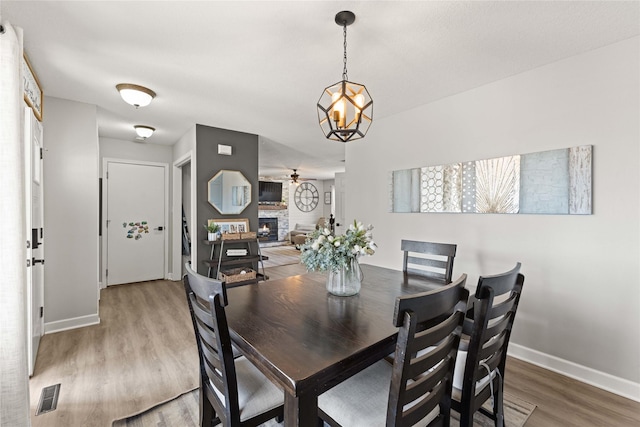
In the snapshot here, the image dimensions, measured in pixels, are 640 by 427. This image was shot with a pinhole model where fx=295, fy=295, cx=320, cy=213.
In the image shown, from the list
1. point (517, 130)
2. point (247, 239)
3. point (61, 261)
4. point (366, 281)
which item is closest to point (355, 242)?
point (366, 281)

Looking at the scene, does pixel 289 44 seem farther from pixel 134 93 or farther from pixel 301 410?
pixel 301 410

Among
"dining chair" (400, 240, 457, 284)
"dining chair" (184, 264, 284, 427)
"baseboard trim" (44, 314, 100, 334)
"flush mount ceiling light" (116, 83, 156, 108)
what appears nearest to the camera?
"dining chair" (184, 264, 284, 427)

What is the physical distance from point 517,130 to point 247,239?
340cm

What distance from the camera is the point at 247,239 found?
167 inches

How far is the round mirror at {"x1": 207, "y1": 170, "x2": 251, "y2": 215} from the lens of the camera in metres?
4.17

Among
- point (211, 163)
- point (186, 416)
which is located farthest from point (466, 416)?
point (211, 163)

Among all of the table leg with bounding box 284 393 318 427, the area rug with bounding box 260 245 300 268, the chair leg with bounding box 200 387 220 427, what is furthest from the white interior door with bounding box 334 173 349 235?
the table leg with bounding box 284 393 318 427

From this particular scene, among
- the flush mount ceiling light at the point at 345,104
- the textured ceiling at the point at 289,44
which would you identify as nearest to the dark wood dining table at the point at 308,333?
the flush mount ceiling light at the point at 345,104

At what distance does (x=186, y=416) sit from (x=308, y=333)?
4.04 ft

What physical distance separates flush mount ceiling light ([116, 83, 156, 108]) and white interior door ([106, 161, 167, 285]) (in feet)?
8.16

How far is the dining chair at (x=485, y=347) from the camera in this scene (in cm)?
121

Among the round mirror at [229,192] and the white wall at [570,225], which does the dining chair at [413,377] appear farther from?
the round mirror at [229,192]

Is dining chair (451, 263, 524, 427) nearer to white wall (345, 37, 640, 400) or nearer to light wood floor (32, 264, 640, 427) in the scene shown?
light wood floor (32, 264, 640, 427)

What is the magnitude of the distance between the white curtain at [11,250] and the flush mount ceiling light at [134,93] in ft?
3.54
